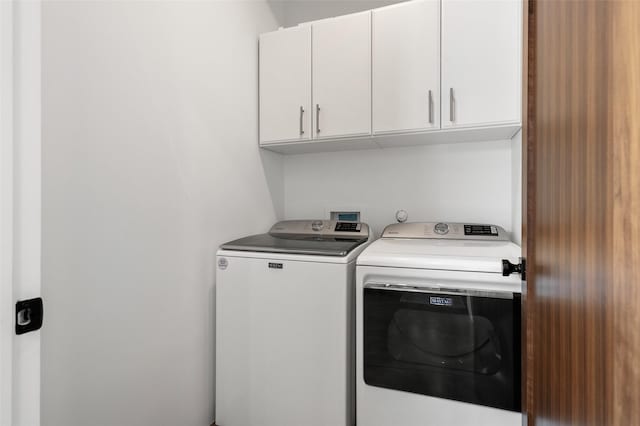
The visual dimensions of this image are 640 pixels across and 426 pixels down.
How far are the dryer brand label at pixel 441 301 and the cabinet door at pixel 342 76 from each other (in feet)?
3.14

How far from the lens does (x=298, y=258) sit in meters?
1.45

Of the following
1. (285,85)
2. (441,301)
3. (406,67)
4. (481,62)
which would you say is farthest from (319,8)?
(441,301)

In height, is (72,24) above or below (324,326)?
above

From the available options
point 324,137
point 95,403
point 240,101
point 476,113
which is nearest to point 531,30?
point 476,113

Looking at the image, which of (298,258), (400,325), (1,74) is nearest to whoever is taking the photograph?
(1,74)

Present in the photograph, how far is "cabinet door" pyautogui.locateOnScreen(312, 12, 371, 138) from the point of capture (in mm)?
1754

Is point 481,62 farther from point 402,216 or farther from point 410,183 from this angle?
point 402,216

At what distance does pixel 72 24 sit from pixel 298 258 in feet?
3.78

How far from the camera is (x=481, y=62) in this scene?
154 centimetres

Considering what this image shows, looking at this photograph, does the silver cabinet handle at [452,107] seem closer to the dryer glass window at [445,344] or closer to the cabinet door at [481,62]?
the cabinet door at [481,62]

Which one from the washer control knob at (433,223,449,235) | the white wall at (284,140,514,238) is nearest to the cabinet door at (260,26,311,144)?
the white wall at (284,140,514,238)

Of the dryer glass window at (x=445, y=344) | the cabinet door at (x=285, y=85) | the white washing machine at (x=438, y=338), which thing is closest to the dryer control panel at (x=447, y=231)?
the white washing machine at (x=438, y=338)

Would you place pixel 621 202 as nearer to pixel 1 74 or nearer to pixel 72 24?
pixel 1 74

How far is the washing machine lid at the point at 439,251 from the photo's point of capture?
124 cm
